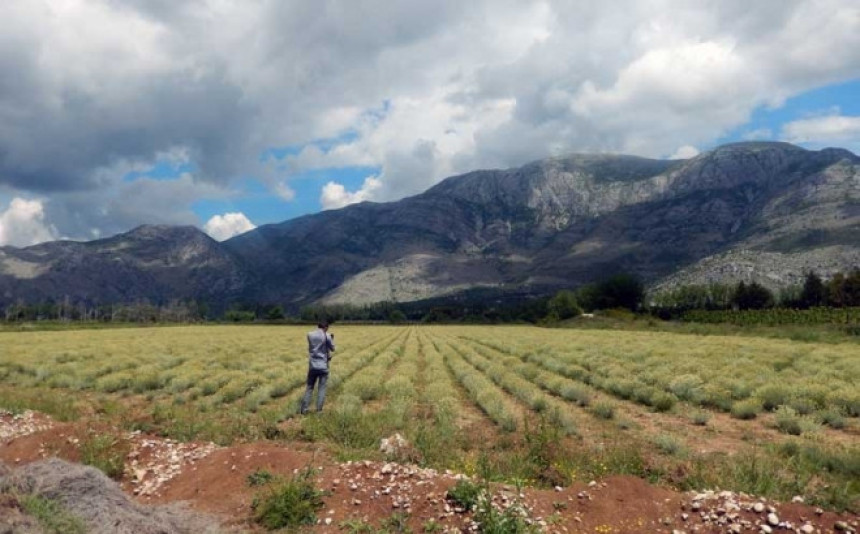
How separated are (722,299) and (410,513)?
5441 inches

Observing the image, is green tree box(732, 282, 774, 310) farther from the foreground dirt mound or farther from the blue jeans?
the foreground dirt mound

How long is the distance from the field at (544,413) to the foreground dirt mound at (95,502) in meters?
3.41

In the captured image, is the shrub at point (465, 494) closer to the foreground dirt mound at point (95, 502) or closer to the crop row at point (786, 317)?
the foreground dirt mound at point (95, 502)

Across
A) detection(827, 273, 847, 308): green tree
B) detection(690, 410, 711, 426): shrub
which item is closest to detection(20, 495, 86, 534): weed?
detection(690, 410, 711, 426): shrub

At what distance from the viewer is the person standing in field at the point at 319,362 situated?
1634cm

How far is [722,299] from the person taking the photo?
128 metres

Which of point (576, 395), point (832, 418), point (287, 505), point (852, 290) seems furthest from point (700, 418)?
point (852, 290)

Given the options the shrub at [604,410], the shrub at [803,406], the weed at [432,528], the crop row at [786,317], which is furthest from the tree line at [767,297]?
the weed at [432,528]

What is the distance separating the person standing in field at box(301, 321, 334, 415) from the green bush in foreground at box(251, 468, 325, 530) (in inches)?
279

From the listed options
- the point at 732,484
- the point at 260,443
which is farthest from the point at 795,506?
the point at 260,443

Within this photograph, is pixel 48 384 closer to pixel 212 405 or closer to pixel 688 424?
pixel 212 405

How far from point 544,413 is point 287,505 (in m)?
10.00

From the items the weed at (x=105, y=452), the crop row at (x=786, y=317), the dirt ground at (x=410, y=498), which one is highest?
the weed at (x=105, y=452)

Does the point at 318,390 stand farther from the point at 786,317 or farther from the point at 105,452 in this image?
the point at 786,317
